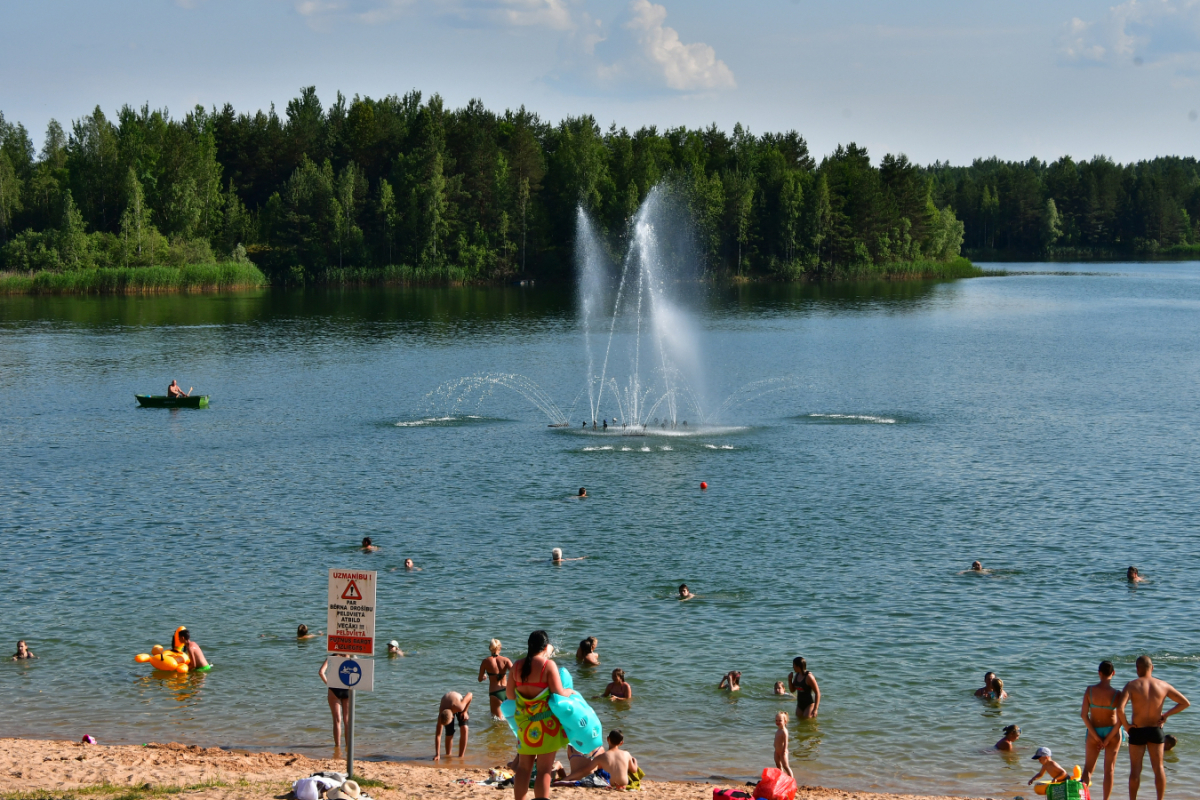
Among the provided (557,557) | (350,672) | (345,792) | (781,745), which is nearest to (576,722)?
(350,672)

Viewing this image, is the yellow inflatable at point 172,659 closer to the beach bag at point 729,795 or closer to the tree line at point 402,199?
the beach bag at point 729,795

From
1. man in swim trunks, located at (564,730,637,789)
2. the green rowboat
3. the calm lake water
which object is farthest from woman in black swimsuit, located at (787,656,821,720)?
the green rowboat

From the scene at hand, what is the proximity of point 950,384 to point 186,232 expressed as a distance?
121m

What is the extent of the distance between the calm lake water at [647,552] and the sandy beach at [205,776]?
1.64 m

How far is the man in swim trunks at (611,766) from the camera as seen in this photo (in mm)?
19844

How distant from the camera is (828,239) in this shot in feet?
602

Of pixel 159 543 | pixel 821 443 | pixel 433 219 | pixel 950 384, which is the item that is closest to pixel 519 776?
pixel 159 543

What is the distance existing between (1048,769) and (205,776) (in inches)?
612

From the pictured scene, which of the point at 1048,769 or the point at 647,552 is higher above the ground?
the point at 647,552

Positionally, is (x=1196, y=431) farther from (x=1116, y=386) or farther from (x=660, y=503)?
(x=660, y=503)

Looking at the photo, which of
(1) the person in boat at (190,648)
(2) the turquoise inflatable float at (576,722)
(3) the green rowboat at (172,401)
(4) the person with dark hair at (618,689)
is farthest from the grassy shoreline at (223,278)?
(2) the turquoise inflatable float at (576,722)

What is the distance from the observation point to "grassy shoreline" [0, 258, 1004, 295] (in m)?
146

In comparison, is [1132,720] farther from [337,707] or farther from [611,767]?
[337,707]

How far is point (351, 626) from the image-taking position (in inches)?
642
